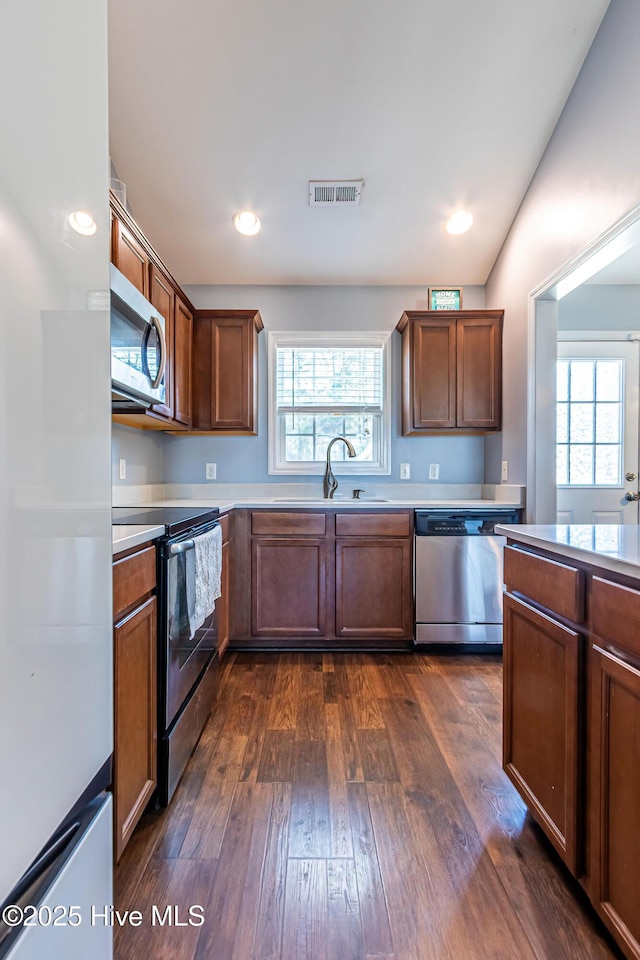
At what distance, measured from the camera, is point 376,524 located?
8.91 ft

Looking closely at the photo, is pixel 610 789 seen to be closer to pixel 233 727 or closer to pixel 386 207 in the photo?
pixel 233 727

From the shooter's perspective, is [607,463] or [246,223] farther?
[607,463]

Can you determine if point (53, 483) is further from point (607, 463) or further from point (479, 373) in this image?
point (607, 463)

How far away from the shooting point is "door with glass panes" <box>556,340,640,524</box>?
10.8 feet

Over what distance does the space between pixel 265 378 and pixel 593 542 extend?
8.27ft

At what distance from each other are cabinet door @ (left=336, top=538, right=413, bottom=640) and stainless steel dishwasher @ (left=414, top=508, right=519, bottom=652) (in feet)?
0.25

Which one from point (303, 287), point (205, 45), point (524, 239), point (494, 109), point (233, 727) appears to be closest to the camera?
point (233, 727)

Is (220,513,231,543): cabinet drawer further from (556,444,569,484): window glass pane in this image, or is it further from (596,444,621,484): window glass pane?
(596,444,621,484): window glass pane

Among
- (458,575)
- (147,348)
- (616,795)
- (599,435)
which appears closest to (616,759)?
(616,795)

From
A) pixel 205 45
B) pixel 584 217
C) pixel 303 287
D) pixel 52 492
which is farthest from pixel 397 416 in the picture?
pixel 52 492

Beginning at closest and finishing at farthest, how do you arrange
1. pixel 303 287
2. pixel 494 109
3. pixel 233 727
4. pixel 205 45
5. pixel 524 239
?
pixel 233 727
pixel 205 45
pixel 494 109
pixel 524 239
pixel 303 287

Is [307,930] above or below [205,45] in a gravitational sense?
below

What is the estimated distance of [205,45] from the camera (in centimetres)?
204

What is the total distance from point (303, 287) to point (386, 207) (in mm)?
773
